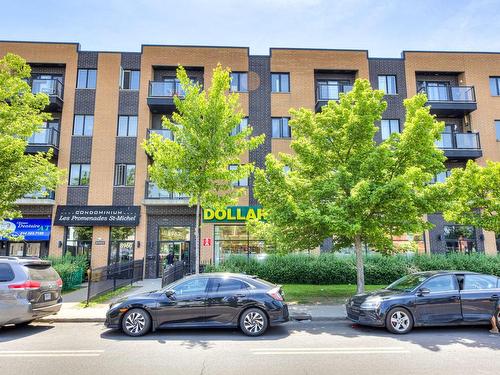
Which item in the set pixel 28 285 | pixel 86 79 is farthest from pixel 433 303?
pixel 86 79

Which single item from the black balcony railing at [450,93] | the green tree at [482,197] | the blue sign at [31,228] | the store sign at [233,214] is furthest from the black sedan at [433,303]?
the blue sign at [31,228]

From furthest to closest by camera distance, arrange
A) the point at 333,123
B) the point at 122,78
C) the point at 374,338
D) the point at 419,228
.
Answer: the point at 122,78 < the point at 333,123 < the point at 419,228 < the point at 374,338

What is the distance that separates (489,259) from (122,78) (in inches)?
911

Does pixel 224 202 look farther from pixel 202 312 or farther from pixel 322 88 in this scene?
pixel 322 88

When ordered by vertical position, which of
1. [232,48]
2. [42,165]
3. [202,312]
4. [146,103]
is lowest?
[202,312]

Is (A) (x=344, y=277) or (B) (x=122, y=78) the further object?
(B) (x=122, y=78)

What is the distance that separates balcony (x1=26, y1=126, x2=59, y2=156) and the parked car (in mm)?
13500

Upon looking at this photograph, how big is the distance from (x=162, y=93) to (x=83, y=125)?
5.36m

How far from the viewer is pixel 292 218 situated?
11289 millimetres

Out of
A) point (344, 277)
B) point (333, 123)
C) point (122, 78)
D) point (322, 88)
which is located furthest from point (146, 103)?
point (344, 277)

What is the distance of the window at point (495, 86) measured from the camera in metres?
23.3

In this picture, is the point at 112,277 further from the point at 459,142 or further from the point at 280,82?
the point at 459,142

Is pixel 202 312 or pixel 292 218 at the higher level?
pixel 292 218

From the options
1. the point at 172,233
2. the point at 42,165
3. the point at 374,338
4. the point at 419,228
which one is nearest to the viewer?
the point at 374,338
